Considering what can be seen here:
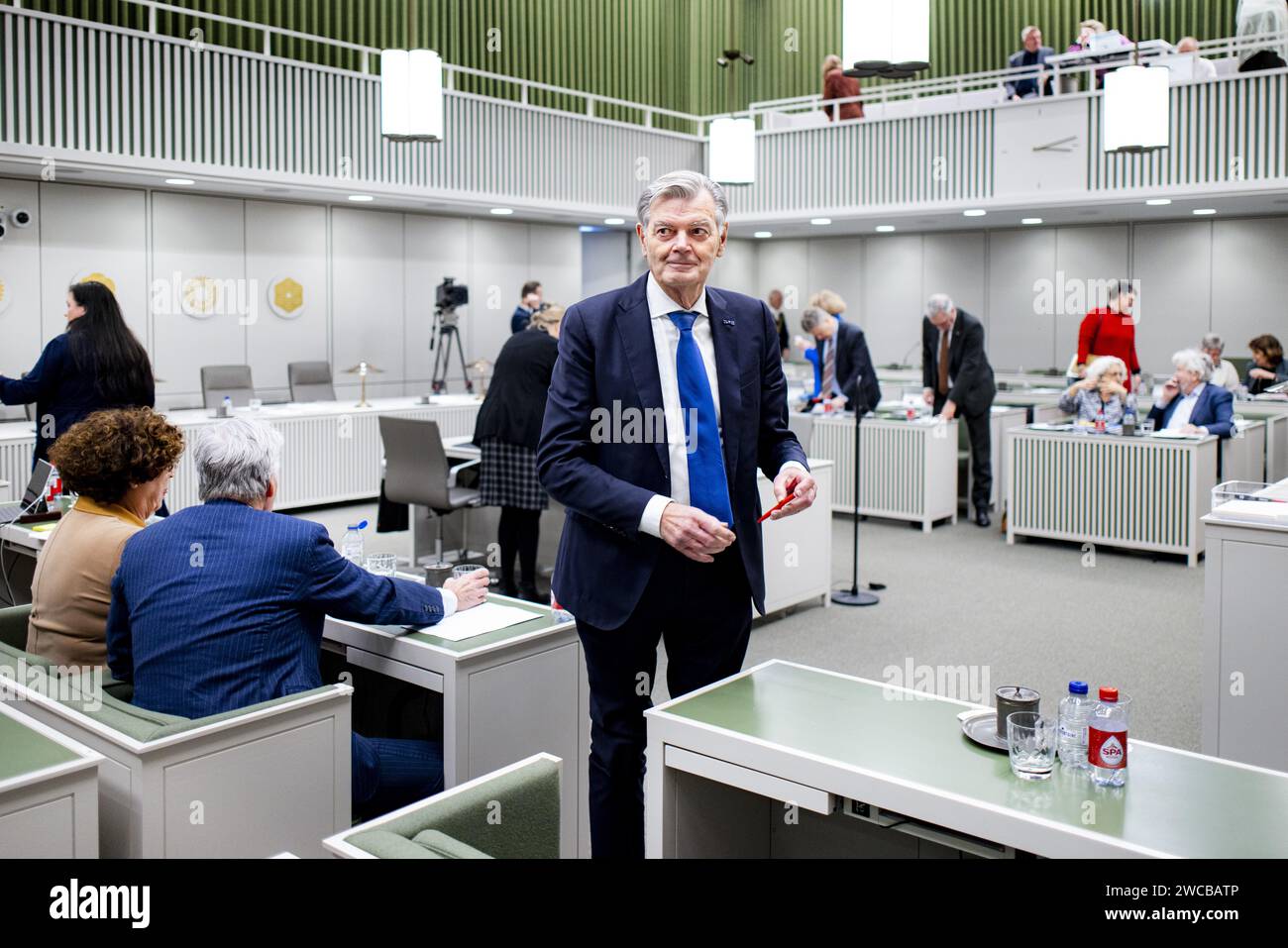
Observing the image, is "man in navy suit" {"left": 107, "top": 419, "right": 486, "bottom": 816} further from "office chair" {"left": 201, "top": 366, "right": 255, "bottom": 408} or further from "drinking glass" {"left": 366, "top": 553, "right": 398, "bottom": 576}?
"office chair" {"left": 201, "top": 366, "right": 255, "bottom": 408}

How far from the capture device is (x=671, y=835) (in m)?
2.27

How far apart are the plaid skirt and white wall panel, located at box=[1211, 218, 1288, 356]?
9.69 m

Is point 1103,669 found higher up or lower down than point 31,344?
lower down

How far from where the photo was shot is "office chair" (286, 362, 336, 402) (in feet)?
34.7

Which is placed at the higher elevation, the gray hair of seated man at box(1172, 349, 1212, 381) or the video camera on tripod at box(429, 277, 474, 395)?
the video camera on tripod at box(429, 277, 474, 395)

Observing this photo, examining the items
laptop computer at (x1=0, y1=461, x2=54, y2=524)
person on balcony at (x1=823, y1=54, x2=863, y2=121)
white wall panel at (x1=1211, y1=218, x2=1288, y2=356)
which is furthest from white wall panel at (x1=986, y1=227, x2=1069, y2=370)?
laptop computer at (x1=0, y1=461, x2=54, y2=524)

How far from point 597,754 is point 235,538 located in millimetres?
904

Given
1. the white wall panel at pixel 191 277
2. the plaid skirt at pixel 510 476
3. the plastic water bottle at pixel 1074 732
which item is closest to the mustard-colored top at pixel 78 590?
the plastic water bottle at pixel 1074 732

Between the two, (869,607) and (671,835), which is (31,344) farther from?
(671,835)
